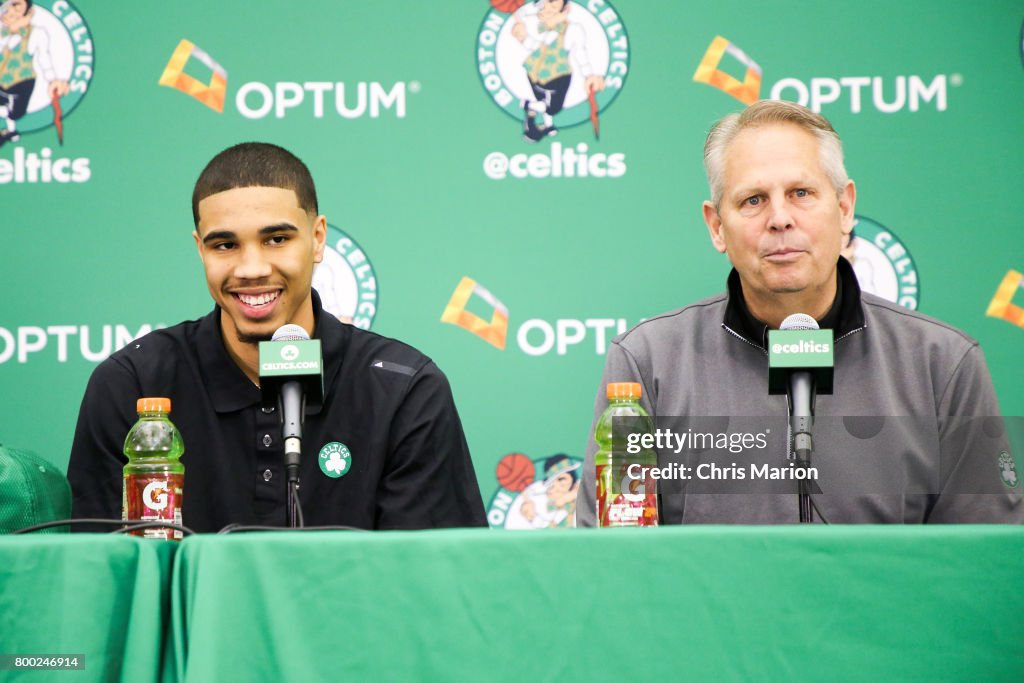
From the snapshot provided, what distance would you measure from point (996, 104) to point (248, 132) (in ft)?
5.71

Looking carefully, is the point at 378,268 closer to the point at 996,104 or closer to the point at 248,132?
the point at 248,132

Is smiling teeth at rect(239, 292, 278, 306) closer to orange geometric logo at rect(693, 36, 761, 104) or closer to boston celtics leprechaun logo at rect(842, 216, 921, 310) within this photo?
orange geometric logo at rect(693, 36, 761, 104)

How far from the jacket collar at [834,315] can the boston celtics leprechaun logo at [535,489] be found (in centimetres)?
65

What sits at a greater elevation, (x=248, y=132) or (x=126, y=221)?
(x=248, y=132)

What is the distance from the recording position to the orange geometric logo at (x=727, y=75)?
2617mm

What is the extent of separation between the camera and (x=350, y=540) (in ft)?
3.66

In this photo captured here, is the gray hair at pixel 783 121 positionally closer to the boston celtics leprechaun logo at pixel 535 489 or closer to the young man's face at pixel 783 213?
the young man's face at pixel 783 213

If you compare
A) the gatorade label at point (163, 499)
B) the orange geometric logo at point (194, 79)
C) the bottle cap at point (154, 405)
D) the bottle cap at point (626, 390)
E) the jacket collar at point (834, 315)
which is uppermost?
the orange geometric logo at point (194, 79)

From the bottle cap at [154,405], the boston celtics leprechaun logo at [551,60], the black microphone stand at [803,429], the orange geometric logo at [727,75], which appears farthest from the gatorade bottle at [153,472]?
the orange geometric logo at [727,75]

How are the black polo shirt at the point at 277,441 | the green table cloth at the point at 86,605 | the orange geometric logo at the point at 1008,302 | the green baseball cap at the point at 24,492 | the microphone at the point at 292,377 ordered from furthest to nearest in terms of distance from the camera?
the orange geometric logo at the point at 1008,302
the black polo shirt at the point at 277,441
the green baseball cap at the point at 24,492
the microphone at the point at 292,377
the green table cloth at the point at 86,605

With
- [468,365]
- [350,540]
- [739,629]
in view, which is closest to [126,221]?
[468,365]

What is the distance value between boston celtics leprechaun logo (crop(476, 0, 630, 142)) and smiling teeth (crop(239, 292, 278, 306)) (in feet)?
2.70

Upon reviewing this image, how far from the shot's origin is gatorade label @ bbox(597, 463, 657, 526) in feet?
4.83

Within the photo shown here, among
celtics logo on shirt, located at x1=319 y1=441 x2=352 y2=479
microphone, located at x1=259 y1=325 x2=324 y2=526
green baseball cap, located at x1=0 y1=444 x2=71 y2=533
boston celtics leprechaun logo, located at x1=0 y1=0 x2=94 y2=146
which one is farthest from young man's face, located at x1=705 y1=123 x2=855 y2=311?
boston celtics leprechaun logo, located at x1=0 y1=0 x2=94 y2=146
